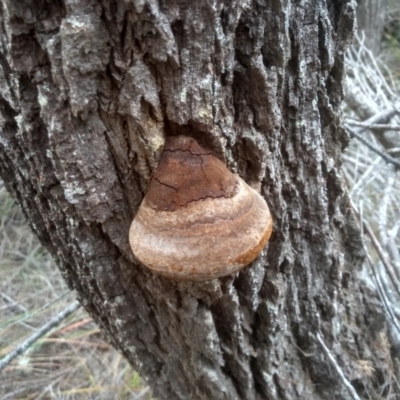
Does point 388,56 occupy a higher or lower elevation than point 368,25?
lower

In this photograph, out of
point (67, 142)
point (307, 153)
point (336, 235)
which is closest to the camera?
point (67, 142)

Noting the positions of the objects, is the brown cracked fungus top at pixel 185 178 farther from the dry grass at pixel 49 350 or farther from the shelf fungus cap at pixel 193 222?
the dry grass at pixel 49 350

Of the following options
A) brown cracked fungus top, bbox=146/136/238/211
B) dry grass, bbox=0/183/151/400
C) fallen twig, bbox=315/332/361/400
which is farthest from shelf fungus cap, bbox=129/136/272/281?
dry grass, bbox=0/183/151/400

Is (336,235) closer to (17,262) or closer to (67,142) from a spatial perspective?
(67,142)

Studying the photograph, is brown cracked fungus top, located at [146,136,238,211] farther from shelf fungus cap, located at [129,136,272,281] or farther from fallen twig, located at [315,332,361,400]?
fallen twig, located at [315,332,361,400]

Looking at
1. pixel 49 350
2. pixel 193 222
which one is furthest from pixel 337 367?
pixel 49 350

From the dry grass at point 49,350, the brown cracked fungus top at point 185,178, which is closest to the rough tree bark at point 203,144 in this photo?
the brown cracked fungus top at point 185,178

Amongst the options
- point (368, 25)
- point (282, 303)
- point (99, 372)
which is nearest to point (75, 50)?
point (282, 303)
